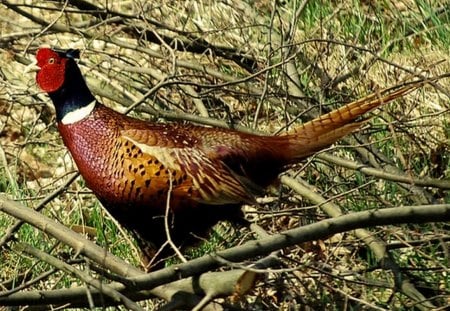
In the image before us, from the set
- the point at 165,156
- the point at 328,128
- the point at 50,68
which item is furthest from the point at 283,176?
the point at 50,68

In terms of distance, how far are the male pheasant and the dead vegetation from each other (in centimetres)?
12

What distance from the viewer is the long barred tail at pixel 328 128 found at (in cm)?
386

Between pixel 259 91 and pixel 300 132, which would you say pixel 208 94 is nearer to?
pixel 259 91

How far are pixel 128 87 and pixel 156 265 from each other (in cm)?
141

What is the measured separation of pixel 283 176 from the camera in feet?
14.0

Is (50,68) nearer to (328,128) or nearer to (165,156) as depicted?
(165,156)

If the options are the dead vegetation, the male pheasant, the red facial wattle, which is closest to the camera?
the dead vegetation

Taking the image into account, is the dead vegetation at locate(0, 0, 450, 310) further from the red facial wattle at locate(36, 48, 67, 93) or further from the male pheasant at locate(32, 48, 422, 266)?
the red facial wattle at locate(36, 48, 67, 93)

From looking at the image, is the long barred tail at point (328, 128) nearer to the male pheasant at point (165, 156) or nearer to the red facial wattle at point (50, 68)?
the male pheasant at point (165, 156)

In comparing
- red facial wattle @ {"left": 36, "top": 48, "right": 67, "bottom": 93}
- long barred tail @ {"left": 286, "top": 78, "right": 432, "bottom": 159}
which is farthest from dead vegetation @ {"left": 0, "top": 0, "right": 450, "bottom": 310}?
red facial wattle @ {"left": 36, "top": 48, "right": 67, "bottom": 93}

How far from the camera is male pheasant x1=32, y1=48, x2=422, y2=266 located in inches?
150

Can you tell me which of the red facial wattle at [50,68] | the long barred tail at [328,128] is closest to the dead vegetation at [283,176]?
the long barred tail at [328,128]

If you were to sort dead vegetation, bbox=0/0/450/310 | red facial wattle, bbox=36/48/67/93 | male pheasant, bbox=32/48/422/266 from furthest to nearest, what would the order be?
red facial wattle, bbox=36/48/67/93 → male pheasant, bbox=32/48/422/266 → dead vegetation, bbox=0/0/450/310

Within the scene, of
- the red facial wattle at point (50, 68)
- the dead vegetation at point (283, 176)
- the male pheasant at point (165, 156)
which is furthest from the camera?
the red facial wattle at point (50, 68)
